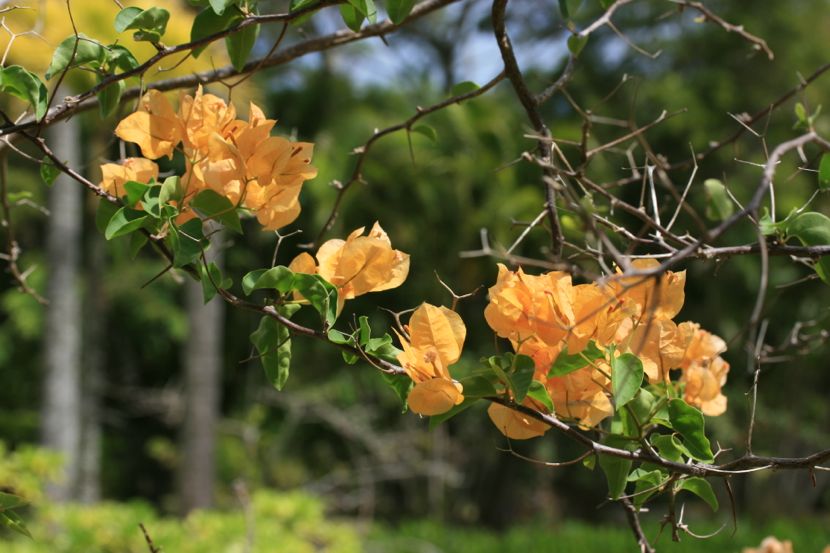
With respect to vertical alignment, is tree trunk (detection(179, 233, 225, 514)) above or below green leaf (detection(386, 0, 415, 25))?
below

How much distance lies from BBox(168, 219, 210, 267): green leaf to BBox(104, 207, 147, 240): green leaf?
2 centimetres

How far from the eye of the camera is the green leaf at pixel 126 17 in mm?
562

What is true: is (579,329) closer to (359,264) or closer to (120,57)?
(359,264)

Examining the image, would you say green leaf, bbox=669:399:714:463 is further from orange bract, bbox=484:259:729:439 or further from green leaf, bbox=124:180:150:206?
green leaf, bbox=124:180:150:206

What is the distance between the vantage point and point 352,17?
657 mm

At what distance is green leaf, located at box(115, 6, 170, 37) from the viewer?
565 millimetres

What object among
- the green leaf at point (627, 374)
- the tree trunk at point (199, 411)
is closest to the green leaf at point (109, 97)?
the green leaf at point (627, 374)

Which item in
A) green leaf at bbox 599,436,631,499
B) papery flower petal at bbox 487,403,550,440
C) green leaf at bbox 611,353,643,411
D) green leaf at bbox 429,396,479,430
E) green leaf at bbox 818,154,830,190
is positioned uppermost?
green leaf at bbox 818,154,830,190

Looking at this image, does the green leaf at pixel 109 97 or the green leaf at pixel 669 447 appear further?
the green leaf at pixel 109 97

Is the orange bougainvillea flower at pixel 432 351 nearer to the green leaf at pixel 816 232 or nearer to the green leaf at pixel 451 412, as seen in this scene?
the green leaf at pixel 451 412

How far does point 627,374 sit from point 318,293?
167mm

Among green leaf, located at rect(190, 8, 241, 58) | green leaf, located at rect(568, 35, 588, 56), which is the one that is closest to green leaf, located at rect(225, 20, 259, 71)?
green leaf, located at rect(190, 8, 241, 58)

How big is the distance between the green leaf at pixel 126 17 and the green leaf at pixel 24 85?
2.3 inches

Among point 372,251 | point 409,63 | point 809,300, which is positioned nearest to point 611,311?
point 372,251
